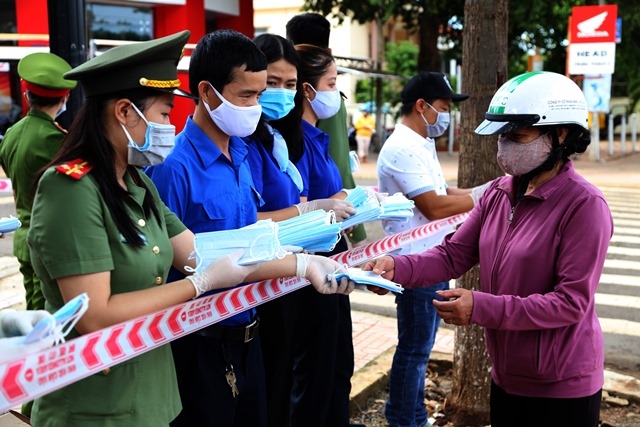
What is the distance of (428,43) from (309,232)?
21.0m

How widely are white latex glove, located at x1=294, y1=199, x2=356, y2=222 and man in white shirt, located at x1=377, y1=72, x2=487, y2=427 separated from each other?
63 cm

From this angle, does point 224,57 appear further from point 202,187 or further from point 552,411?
point 552,411

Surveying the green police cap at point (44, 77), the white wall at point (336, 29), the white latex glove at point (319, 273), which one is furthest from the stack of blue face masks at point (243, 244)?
the white wall at point (336, 29)

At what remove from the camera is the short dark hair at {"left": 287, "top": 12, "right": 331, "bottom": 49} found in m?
4.61

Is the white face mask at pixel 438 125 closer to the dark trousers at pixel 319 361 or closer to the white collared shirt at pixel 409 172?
the white collared shirt at pixel 409 172

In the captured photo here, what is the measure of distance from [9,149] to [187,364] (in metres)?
2.15

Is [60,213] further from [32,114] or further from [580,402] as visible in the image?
[32,114]

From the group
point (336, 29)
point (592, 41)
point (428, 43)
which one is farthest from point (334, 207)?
point (336, 29)

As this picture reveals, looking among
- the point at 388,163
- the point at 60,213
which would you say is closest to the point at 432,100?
the point at 388,163

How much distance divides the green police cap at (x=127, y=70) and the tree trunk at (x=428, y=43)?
825 inches

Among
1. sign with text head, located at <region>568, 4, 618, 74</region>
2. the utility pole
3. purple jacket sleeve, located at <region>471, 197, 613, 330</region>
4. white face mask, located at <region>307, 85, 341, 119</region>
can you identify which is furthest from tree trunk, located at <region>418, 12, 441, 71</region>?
purple jacket sleeve, located at <region>471, 197, 613, 330</region>

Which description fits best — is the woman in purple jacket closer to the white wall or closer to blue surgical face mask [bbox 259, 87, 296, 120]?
blue surgical face mask [bbox 259, 87, 296, 120]

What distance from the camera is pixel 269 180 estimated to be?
11.6ft

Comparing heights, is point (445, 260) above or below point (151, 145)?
below
